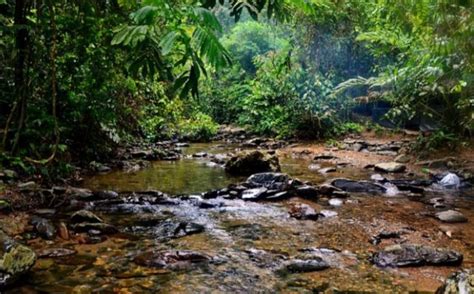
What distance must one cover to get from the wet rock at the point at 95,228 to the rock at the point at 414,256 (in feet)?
8.04

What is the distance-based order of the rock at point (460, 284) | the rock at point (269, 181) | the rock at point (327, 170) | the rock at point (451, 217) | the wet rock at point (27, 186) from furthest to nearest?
the rock at point (327, 170)
the rock at point (269, 181)
the wet rock at point (27, 186)
the rock at point (451, 217)
the rock at point (460, 284)

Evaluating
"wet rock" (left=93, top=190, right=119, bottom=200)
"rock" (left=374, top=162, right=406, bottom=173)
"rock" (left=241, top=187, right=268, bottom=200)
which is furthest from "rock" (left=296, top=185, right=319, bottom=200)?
"rock" (left=374, top=162, right=406, bottom=173)

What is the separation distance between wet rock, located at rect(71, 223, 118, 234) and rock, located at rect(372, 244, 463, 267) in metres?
2.45

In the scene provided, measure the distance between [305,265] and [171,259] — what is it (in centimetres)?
107

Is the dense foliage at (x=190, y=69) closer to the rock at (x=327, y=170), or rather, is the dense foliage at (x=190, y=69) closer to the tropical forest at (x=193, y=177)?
the tropical forest at (x=193, y=177)

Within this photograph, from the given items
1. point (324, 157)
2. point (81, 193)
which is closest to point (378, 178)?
point (324, 157)

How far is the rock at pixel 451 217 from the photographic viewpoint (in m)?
5.21

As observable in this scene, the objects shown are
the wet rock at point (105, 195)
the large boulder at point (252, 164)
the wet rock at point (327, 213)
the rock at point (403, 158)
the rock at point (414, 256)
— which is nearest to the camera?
the rock at point (414, 256)

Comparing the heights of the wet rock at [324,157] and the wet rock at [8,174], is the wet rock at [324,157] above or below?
below

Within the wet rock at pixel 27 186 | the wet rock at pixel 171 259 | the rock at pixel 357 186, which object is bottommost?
the rock at pixel 357 186

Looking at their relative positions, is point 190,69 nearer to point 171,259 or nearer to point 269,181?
point 171,259

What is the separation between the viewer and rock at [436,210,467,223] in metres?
5.21

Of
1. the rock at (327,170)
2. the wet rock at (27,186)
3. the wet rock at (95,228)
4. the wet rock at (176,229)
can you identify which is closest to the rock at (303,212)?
the wet rock at (176,229)

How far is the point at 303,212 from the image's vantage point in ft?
17.8
